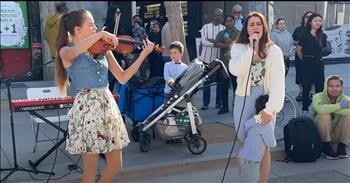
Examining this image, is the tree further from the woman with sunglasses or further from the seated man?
the seated man

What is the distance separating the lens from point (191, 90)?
17.5ft

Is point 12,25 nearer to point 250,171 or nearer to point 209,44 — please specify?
point 209,44

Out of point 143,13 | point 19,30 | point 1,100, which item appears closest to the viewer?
point 1,100

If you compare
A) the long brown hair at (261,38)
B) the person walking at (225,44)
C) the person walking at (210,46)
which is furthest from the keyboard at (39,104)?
the person walking at (210,46)

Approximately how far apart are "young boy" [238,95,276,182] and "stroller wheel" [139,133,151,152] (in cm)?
192

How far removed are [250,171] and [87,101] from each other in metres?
1.44

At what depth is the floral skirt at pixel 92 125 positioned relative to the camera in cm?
357

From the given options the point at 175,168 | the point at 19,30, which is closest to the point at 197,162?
the point at 175,168

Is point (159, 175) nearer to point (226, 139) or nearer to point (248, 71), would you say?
point (226, 139)

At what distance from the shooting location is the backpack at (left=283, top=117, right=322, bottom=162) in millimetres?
5391

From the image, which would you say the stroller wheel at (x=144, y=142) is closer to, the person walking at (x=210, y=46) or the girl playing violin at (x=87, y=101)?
the girl playing violin at (x=87, y=101)

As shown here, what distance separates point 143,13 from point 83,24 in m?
10.8

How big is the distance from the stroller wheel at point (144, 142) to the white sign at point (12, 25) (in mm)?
6592

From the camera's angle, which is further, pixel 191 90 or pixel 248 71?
pixel 191 90
